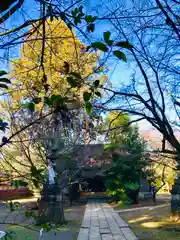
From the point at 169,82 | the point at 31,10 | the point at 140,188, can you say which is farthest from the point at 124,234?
the point at 140,188

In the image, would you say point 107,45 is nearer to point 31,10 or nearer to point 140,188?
point 31,10

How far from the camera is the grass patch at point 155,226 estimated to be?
23.0 feet

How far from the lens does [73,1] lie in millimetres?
1485

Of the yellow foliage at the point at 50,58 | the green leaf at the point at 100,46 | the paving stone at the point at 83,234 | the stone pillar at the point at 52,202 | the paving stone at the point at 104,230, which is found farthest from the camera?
the stone pillar at the point at 52,202

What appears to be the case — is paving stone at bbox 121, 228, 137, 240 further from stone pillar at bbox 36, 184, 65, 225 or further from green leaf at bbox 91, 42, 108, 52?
green leaf at bbox 91, 42, 108, 52

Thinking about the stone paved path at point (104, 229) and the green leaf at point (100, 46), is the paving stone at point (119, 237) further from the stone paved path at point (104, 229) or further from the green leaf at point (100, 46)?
the green leaf at point (100, 46)

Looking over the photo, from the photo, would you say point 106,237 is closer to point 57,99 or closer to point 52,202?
point 52,202

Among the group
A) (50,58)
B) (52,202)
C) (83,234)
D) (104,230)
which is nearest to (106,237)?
(83,234)

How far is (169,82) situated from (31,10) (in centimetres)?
242

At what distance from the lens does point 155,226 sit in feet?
27.2

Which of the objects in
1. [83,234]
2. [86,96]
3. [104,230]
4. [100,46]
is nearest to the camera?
[100,46]

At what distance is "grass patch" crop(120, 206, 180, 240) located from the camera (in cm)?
700

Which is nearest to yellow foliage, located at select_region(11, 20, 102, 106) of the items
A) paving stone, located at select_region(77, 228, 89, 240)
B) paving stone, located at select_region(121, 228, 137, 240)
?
paving stone, located at select_region(77, 228, 89, 240)

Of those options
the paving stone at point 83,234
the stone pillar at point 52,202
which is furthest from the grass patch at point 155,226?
the stone pillar at point 52,202
